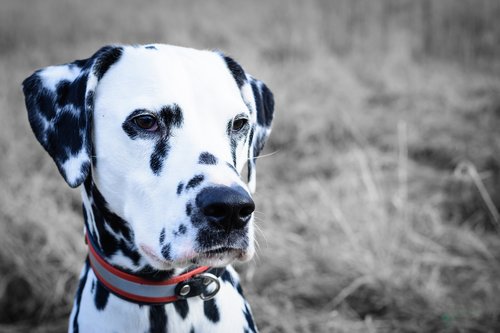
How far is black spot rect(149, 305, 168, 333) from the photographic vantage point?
79.7 inches

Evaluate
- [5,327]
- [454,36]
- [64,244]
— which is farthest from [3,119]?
[454,36]

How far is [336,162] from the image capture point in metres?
5.61

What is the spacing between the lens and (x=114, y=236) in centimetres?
212

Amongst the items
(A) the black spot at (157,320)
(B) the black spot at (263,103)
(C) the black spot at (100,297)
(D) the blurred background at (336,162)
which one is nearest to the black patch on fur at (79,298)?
(C) the black spot at (100,297)

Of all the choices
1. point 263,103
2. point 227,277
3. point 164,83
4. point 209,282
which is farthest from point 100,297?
point 263,103

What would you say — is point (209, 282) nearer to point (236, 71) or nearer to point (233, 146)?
point (233, 146)

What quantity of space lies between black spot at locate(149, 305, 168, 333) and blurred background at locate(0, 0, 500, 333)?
146 centimetres

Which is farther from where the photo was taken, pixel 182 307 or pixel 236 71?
pixel 236 71

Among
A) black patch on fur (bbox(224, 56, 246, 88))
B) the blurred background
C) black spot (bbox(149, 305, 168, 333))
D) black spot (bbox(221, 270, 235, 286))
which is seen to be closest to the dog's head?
black patch on fur (bbox(224, 56, 246, 88))

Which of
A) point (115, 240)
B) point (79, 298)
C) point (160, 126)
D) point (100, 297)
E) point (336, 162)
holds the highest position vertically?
point (160, 126)

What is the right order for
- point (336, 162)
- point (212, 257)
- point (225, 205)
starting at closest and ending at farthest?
point (225, 205)
point (212, 257)
point (336, 162)

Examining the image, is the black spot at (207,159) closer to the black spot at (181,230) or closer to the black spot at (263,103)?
the black spot at (181,230)

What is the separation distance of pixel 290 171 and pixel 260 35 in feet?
14.2

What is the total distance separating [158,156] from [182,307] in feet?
2.18
